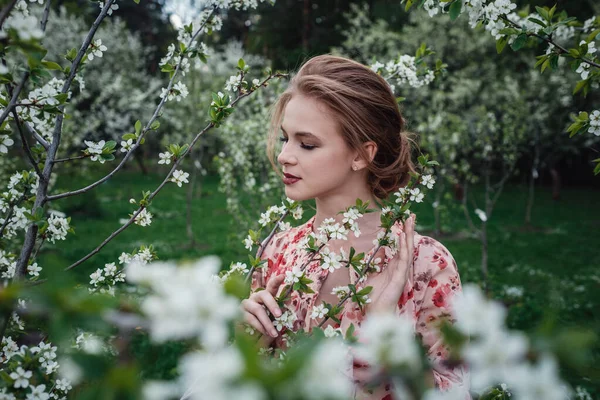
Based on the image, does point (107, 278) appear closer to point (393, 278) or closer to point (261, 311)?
point (261, 311)

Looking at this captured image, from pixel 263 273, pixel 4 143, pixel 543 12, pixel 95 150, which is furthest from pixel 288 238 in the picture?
pixel 543 12

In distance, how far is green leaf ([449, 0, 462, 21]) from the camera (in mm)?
1840

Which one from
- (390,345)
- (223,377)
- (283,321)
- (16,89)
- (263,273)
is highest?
(16,89)

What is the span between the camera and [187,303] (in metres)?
0.51

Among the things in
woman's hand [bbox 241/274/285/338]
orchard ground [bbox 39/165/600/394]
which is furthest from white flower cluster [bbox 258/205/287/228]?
orchard ground [bbox 39/165/600/394]

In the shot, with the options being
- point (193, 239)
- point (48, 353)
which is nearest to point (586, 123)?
point (48, 353)

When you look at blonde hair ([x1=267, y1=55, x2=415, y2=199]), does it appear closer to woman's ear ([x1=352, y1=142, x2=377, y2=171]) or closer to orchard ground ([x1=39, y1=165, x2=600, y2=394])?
woman's ear ([x1=352, y1=142, x2=377, y2=171])

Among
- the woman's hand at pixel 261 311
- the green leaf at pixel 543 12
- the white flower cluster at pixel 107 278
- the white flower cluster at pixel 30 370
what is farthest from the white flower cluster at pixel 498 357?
the green leaf at pixel 543 12

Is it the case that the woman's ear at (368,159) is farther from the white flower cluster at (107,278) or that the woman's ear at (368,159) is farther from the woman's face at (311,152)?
the white flower cluster at (107,278)

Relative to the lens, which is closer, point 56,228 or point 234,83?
point 56,228

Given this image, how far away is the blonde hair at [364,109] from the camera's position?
211 cm

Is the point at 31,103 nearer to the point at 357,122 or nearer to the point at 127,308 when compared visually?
the point at 127,308

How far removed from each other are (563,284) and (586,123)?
20.3 ft

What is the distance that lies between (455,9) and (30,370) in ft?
6.19
